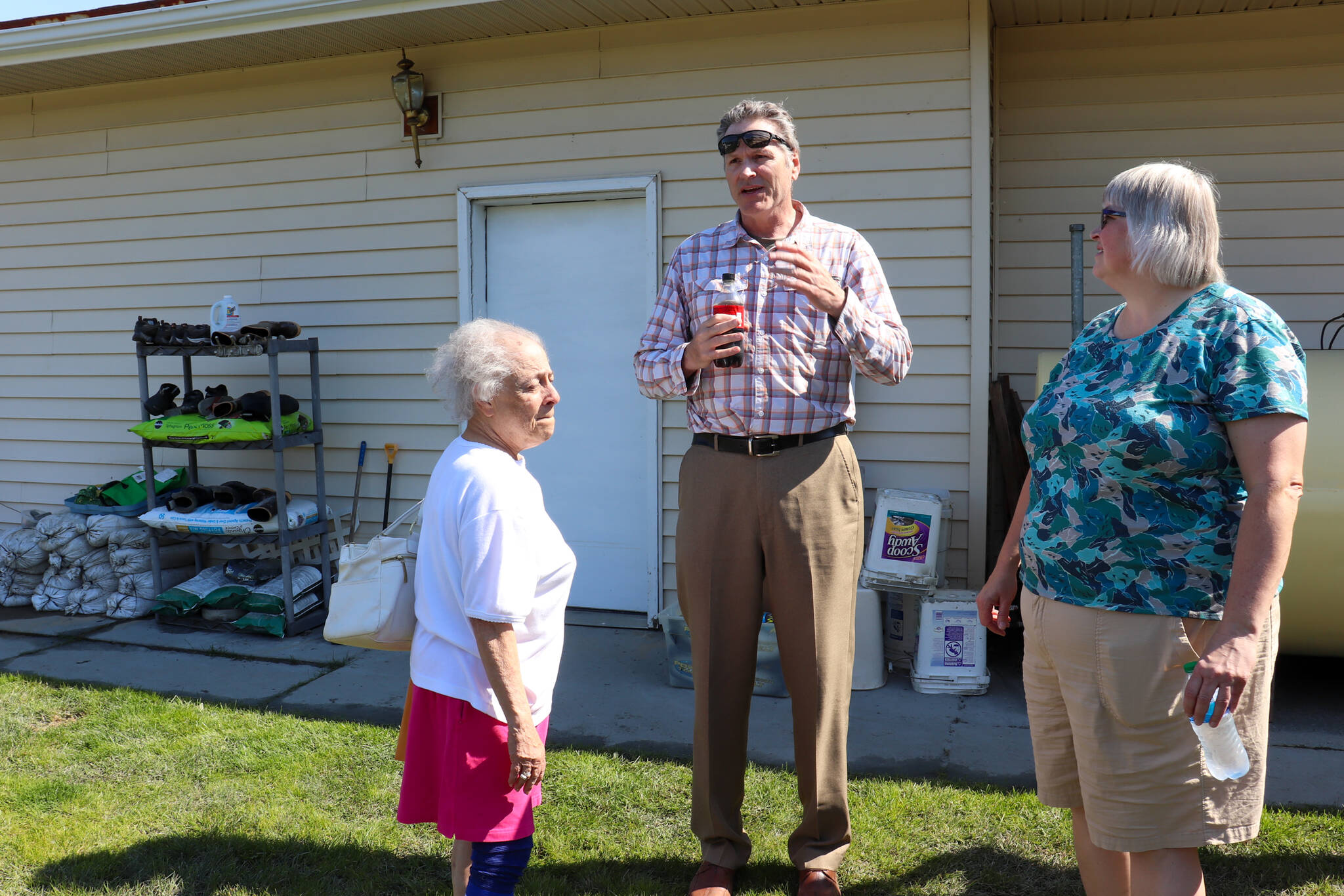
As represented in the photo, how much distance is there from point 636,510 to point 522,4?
2540mm

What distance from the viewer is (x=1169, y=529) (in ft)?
5.63

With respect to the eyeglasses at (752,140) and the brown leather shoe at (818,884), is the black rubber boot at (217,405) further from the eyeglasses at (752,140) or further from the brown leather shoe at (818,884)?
the brown leather shoe at (818,884)

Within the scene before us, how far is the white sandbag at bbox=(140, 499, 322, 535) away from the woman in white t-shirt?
354 cm

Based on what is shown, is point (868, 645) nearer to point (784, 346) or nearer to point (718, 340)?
point (784, 346)

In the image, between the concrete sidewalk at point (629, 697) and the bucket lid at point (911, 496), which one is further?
the bucket lid at point (911, 496)

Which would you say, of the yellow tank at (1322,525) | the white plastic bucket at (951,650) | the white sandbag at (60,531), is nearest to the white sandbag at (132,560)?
the white sandbag at (60,531)

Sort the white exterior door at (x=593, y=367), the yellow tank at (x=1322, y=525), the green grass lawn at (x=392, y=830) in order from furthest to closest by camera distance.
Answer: the white exterior door at (x=593, y=367), the yellow tank at (x=1322, y=525), the green grass lawn at (x=392, y=830)

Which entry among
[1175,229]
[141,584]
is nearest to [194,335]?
[141,584]

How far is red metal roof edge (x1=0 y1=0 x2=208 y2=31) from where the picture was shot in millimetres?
5035

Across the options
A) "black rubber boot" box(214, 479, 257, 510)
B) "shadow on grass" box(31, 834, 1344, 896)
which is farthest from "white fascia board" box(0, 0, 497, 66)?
"shadow on grass" box(31, 834, 1344, 896)

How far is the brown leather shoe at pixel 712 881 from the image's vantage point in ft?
8.20

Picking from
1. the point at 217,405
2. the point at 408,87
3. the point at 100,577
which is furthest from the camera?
the point at 100,577

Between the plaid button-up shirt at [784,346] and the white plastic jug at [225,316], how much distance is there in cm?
344

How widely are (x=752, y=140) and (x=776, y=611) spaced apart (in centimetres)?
122
